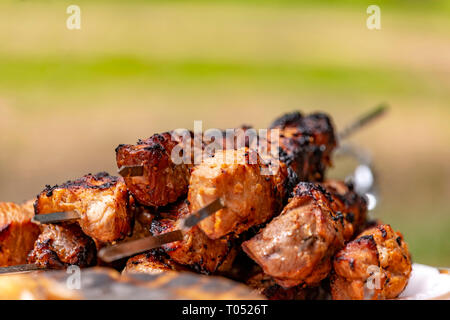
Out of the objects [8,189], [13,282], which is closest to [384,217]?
[8,189]

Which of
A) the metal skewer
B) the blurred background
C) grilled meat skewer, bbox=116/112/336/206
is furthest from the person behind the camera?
the blurred background

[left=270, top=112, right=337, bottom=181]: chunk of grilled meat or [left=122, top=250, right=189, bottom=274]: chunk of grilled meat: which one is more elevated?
[left=270, top=112, right=337, bottom=181]: chunk of grilled meat

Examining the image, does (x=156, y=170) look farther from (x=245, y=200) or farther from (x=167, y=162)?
(x=245, y=200)

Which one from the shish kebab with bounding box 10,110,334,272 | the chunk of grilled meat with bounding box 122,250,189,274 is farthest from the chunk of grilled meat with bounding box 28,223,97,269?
the chunk of grilled meat with bounding box 122,250,189,274

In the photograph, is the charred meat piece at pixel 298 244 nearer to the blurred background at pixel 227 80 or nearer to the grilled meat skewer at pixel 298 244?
the grilled meat skewer at pixel 298 244

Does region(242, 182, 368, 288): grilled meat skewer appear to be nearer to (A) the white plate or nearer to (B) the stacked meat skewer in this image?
(B) the stacked meat skewer
